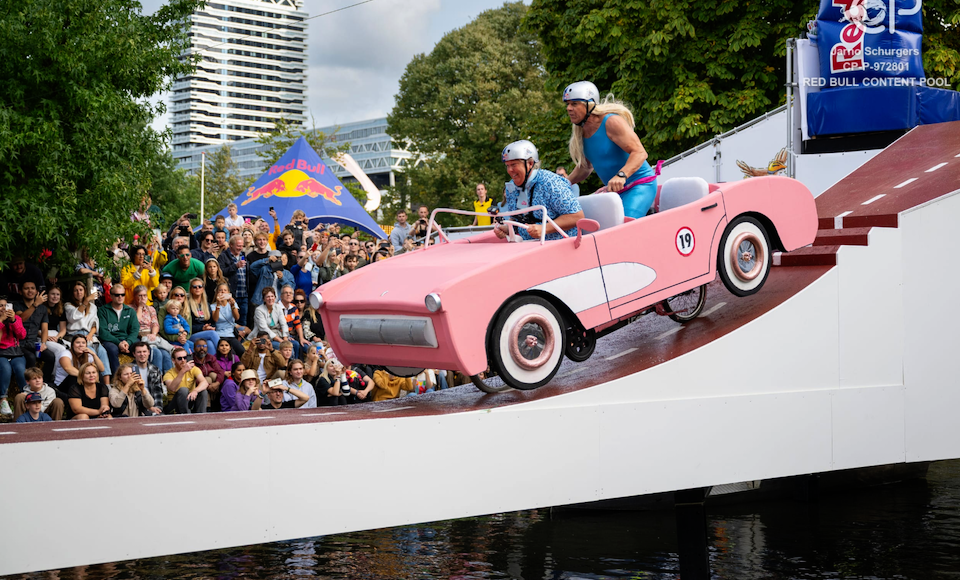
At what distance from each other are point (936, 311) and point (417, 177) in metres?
30.2

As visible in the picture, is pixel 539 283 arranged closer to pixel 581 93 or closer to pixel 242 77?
pixel 581 93

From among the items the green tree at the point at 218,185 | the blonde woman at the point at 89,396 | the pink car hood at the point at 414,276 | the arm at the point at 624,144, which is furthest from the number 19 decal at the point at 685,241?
the green tree at the point at 218,185

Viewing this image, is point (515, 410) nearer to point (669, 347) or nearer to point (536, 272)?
point (536, 272)

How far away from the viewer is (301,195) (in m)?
18.4

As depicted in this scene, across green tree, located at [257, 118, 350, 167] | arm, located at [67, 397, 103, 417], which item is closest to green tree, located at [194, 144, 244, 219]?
green tree, located at [257, 118, 350, 167]

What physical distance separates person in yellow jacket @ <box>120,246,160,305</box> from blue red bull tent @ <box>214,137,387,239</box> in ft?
23.7

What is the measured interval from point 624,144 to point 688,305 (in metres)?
1.41

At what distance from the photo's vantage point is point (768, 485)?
1180 cm

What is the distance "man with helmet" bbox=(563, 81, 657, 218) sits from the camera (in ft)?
21.7

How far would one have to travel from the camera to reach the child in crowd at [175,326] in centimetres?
966

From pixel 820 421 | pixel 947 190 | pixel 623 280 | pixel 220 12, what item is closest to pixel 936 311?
pixel 947 190

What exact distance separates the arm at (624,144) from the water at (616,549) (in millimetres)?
3791

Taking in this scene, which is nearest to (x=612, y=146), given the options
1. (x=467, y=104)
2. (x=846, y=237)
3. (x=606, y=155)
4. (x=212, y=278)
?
(x=606, y=155)

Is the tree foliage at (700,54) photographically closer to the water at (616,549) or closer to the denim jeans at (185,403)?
the water at (616,549)
